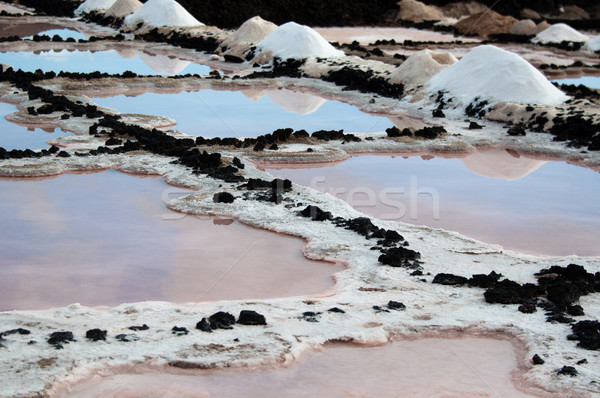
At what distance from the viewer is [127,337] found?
5023 mm

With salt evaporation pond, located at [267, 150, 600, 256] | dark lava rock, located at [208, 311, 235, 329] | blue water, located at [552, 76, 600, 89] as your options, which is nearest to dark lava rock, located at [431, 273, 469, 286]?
salt evaporation pond, located at [267, 150, 600, 256]

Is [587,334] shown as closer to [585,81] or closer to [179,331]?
[179,331]

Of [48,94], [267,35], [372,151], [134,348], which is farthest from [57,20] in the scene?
[134,348]

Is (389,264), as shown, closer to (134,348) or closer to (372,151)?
(134,348)

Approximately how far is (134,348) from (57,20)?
2786 cm

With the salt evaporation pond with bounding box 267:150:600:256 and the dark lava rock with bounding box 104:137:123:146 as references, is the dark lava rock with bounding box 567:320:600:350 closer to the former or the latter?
the salt evaporation pond with bounding box 267:150:600:256

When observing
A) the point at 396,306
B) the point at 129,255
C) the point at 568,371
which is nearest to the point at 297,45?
the point at 129,255

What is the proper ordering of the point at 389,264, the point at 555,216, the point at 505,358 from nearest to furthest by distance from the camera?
the point at 505,358, the point at 389,264, the point at 555,216

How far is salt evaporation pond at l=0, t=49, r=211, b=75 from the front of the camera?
726 inches

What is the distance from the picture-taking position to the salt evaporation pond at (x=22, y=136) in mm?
10992

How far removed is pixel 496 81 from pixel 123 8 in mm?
18337

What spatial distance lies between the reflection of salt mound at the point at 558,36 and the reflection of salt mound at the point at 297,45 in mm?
10975

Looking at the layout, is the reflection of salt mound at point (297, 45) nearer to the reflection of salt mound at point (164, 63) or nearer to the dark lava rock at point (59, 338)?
the reflection of salt mound at point (164, 63)

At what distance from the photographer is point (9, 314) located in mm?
5285
